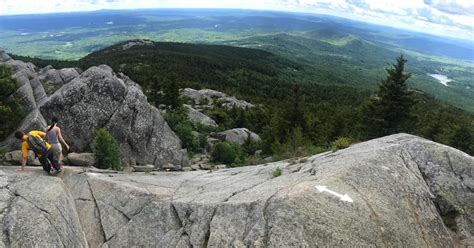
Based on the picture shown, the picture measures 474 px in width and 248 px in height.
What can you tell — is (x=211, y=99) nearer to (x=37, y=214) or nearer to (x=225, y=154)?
(x=225, y=154)

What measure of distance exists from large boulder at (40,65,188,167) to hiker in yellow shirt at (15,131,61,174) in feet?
41.7

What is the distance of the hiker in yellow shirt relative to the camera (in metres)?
18.5

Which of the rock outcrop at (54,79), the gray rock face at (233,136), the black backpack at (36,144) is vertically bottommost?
the gray rock face at (233,136)

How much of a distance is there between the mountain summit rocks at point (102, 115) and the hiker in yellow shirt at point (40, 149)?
10364 millimetres

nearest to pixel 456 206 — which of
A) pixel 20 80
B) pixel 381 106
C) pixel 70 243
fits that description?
pixel 70 243

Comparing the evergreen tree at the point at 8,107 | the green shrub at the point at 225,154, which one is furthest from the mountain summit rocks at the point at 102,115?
the green shrub at the point at 225,154

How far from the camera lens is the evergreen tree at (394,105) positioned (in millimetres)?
44312

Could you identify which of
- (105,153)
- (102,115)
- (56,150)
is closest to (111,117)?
(102,115)

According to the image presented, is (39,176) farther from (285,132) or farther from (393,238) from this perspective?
(285,132)

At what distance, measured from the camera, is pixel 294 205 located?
13.0 metres

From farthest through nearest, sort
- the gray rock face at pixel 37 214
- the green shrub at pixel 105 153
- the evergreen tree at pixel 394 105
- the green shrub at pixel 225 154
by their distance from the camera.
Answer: the evergreen tree at pixel 394 105 < the green shrub at pixel 225 154 < the green shrub at pixel 105 153 < the gray rock face at pixel 37 214

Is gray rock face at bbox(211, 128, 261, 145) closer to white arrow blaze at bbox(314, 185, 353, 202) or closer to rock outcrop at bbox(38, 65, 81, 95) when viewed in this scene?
rock outcrop at bbox(38, 65, 81, 95)

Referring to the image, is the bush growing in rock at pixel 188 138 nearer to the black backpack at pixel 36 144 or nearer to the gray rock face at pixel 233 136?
the gray rock face at pixel 233 136

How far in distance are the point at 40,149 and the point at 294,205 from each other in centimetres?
1419
